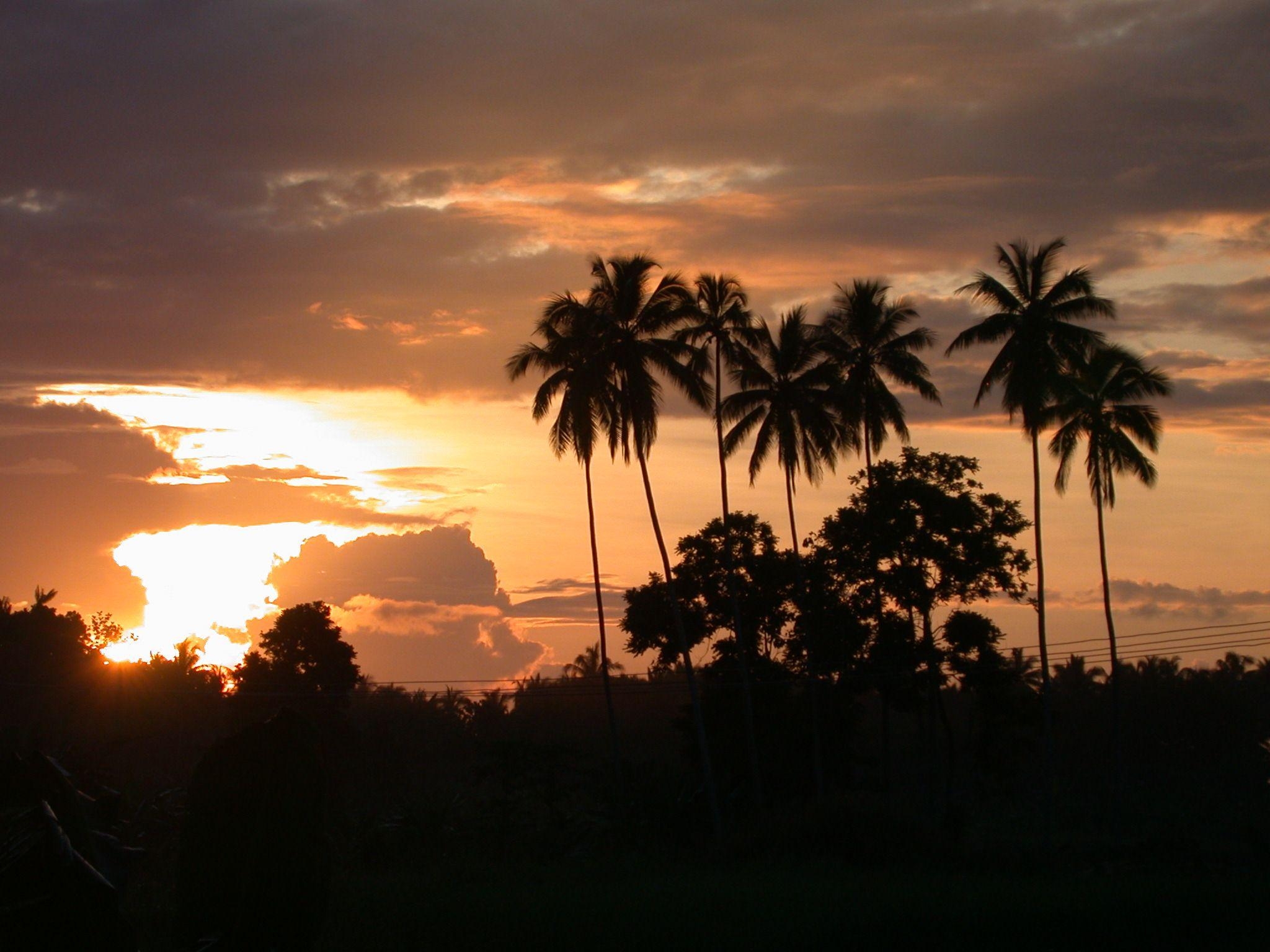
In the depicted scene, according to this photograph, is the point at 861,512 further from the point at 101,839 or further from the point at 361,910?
the point at 101,839

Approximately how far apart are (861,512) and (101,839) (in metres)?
36.3

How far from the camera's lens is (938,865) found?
3209cm

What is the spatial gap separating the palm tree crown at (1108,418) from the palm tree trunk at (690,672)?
52.3 feet

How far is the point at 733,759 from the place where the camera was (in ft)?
165

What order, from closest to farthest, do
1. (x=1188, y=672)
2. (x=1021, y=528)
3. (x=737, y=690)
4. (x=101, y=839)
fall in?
(x=101, y=839) → (x=1021, y=528) → (x=737, y=690) → (x=1188, y=672)

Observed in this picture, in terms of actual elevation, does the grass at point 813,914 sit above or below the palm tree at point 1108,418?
below

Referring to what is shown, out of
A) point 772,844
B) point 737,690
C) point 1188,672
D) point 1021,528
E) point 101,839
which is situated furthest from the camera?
point 1188,672

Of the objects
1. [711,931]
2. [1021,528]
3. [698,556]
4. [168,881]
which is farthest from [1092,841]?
[168,881]

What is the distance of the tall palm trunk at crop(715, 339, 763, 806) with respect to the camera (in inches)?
1897

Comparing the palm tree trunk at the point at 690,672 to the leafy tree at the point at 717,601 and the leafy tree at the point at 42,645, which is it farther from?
the leafy tree at the point at 42,645

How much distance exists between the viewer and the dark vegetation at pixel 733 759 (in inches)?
658

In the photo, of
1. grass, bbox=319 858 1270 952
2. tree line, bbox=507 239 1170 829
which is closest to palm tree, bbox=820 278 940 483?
tree line, bbox=507 239 1170 829

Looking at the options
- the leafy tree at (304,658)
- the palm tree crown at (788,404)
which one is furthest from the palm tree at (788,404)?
the leafy tree at (304,658)

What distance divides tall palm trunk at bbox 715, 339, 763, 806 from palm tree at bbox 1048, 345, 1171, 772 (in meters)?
13.0
